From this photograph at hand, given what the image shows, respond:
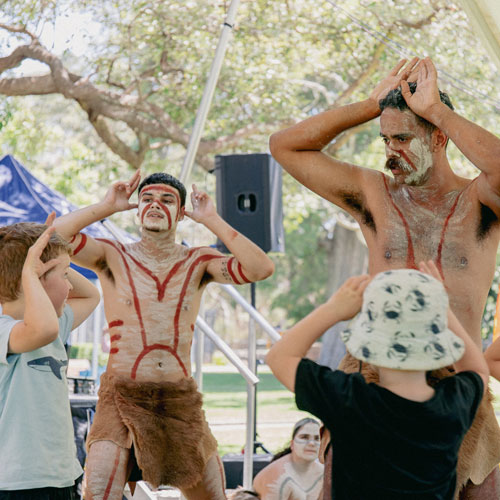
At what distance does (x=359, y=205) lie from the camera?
2.97 metres

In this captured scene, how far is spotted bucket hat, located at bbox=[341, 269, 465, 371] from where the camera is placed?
6.79ft

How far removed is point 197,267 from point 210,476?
37.3 inches

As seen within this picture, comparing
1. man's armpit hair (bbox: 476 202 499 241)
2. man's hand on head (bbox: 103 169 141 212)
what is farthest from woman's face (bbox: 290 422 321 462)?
man's armpit hair (bbox: 476 202 499 241)

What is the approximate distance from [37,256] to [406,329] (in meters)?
1.24

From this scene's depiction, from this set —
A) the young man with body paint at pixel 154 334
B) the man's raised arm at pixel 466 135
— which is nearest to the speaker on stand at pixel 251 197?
the young man with body paint at pixel 154 334

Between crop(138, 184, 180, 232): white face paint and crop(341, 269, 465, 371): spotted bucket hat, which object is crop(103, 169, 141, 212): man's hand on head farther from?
crop(341, 269, 465, 371): spotted bucket hat

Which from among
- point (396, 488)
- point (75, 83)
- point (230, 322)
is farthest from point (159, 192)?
point (230, 322)

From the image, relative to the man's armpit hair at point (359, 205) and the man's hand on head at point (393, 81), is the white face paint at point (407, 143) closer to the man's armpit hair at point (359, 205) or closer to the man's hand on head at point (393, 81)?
the man's hand on head at point (393, 81)

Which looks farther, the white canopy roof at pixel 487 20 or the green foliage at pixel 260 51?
the green foliage at pixel 260 51

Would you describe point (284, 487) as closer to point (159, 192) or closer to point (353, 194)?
point (159, 192)

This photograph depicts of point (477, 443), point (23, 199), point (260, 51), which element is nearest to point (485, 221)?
point (477, 443)

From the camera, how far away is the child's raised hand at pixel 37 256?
8.71 ft

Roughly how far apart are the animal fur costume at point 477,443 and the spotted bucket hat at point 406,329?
17.8 inches

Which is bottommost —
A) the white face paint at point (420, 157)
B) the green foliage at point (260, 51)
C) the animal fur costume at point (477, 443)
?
the animal fur costume at point (477, 443)
